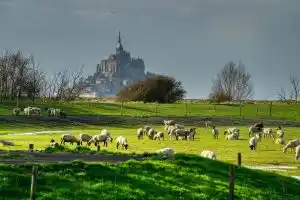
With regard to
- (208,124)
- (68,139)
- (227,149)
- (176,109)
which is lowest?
(227,149)

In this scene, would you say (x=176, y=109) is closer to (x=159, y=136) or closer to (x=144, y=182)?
(x=159, y=136)

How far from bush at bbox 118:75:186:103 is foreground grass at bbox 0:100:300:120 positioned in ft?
88.1

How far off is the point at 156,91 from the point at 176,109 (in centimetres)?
3776

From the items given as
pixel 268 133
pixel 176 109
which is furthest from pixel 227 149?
pixel 176 109

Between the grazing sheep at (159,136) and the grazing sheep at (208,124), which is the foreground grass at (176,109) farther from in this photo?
the grazing sheep at (159,136)

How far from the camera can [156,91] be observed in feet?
577

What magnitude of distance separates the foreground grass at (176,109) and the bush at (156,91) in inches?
1058

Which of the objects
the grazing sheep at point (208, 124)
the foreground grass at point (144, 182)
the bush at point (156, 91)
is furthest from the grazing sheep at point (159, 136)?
the bush at point (156, 91)

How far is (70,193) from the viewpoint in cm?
2428

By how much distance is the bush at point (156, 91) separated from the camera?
175125 millimetres

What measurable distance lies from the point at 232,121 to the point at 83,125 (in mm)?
30440

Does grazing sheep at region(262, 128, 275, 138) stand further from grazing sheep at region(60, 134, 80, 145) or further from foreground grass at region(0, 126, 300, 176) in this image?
grazing sheep at region(60, 134, 80, 145)

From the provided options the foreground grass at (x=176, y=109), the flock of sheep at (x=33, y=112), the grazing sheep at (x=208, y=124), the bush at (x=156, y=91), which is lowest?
the grazing sheep at (x=208, y=124)

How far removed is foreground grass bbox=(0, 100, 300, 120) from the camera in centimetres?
12362
